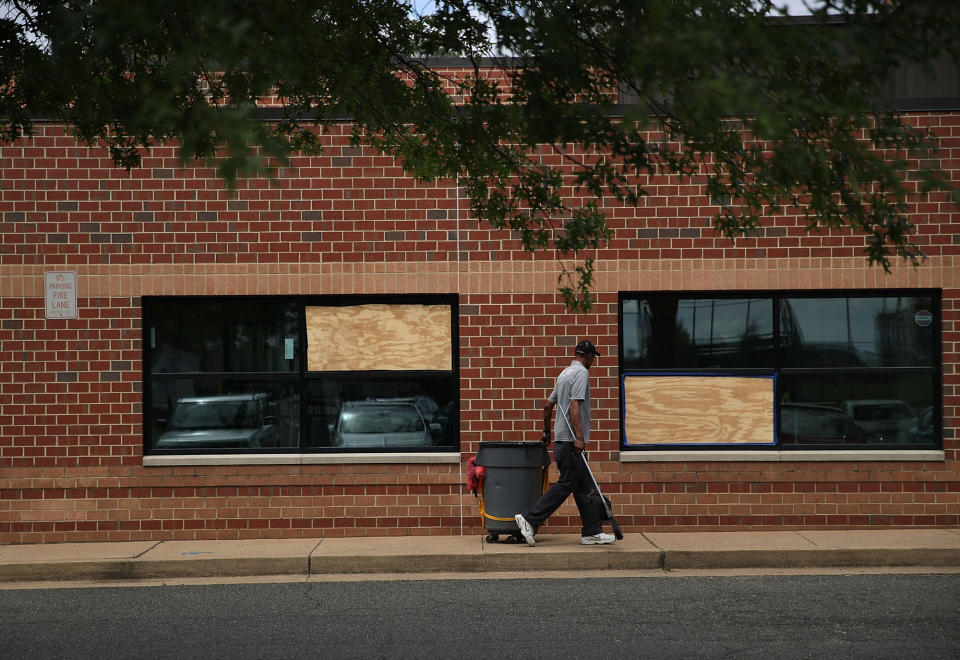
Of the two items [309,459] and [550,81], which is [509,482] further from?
[550,81]

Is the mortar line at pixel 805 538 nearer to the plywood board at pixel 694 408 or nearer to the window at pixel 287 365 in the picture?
the plywood board at pixel 694 408

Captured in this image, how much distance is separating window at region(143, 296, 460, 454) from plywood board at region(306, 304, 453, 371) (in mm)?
11

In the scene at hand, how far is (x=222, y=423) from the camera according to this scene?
429 inches

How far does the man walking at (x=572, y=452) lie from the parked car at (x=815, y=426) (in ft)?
8.19

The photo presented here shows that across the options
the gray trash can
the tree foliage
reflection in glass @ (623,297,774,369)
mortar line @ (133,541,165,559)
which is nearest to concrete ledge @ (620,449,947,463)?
reflection in glass @ (623,297,774,369)

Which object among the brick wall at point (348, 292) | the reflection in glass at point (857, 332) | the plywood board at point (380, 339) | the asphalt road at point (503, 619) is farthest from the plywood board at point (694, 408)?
the asphalt road at point (503, 619)

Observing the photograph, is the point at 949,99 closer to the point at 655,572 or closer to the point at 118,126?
the point at 655,572

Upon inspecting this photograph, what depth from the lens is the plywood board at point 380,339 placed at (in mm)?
10867

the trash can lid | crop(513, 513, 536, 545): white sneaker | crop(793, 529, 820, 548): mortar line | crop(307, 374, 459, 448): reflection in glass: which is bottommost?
crop(793, 529, 820, 548): mortar line

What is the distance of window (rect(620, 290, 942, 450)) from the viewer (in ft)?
35.7

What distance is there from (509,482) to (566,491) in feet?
1.90

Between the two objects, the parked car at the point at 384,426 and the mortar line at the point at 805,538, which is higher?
the parked car at the point at 384,426

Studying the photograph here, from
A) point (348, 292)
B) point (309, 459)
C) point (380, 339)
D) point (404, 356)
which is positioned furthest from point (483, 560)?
point (348, 292)

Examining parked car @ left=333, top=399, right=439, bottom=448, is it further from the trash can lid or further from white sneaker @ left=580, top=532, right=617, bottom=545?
white sneaker @ left=580, top=532, right=617, bottom=545
